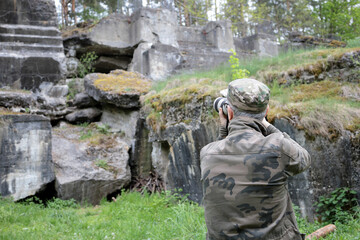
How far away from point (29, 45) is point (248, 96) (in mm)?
7932

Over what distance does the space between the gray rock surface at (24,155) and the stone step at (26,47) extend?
292 cm

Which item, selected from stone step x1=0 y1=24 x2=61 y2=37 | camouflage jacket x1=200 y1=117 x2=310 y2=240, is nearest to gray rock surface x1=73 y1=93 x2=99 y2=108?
stone step x1=0 y1=24 x2=61 y2=37

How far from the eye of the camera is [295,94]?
4.78 m

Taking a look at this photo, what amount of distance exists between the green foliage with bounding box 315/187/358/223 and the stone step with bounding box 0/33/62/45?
773 cm

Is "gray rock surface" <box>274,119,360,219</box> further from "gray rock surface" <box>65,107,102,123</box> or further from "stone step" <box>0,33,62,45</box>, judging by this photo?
"stone step" <box>0,33,62,45</box>

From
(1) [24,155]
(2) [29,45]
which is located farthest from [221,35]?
(1) [24,155]

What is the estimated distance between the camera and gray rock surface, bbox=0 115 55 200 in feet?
18.1

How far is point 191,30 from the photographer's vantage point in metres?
13.7

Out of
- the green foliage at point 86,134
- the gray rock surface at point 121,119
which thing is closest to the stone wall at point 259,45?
the gray rock surface at point 121,119

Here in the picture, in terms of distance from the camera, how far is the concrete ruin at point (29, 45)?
25.1 ft

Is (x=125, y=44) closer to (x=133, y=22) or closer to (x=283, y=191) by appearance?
(x=133, y=22)

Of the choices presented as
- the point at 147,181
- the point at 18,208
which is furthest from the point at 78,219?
the point at 147,181

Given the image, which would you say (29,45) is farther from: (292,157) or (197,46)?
(292,157)

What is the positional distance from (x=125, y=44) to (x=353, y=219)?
31.7 feet
